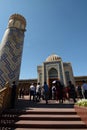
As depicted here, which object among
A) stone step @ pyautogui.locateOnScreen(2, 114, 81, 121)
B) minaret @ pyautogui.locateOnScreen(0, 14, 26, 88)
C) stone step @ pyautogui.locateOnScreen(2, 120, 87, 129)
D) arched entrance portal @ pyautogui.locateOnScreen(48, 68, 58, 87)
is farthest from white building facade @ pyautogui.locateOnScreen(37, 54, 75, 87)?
stone step @ pyautogui.locateOnScreen(2, 120, 87, 129)

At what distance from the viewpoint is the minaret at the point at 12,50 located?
9.39m

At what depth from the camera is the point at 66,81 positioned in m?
19.8

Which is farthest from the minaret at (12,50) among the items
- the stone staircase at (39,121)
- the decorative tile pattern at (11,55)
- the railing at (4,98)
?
the stone staircase at (39,121)

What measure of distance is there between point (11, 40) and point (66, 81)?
11.6 m

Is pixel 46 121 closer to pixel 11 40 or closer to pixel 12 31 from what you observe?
pixel 11 40

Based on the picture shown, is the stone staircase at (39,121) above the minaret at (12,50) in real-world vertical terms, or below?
below

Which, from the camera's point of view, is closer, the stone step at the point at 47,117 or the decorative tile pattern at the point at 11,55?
the stone step at the point at 47,117

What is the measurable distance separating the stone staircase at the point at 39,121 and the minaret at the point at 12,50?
3537mm

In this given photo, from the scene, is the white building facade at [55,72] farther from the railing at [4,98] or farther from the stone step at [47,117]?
the stone step at [47,117]

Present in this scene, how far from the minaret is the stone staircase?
11.6 feet

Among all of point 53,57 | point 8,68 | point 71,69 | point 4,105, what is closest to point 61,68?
point 71,69

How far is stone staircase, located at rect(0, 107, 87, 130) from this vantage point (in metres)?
4.61

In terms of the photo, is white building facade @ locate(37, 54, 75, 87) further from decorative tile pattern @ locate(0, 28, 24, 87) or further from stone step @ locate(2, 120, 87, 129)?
stone step @ locate(2, 120, 87, 129)

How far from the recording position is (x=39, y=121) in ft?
16.7
